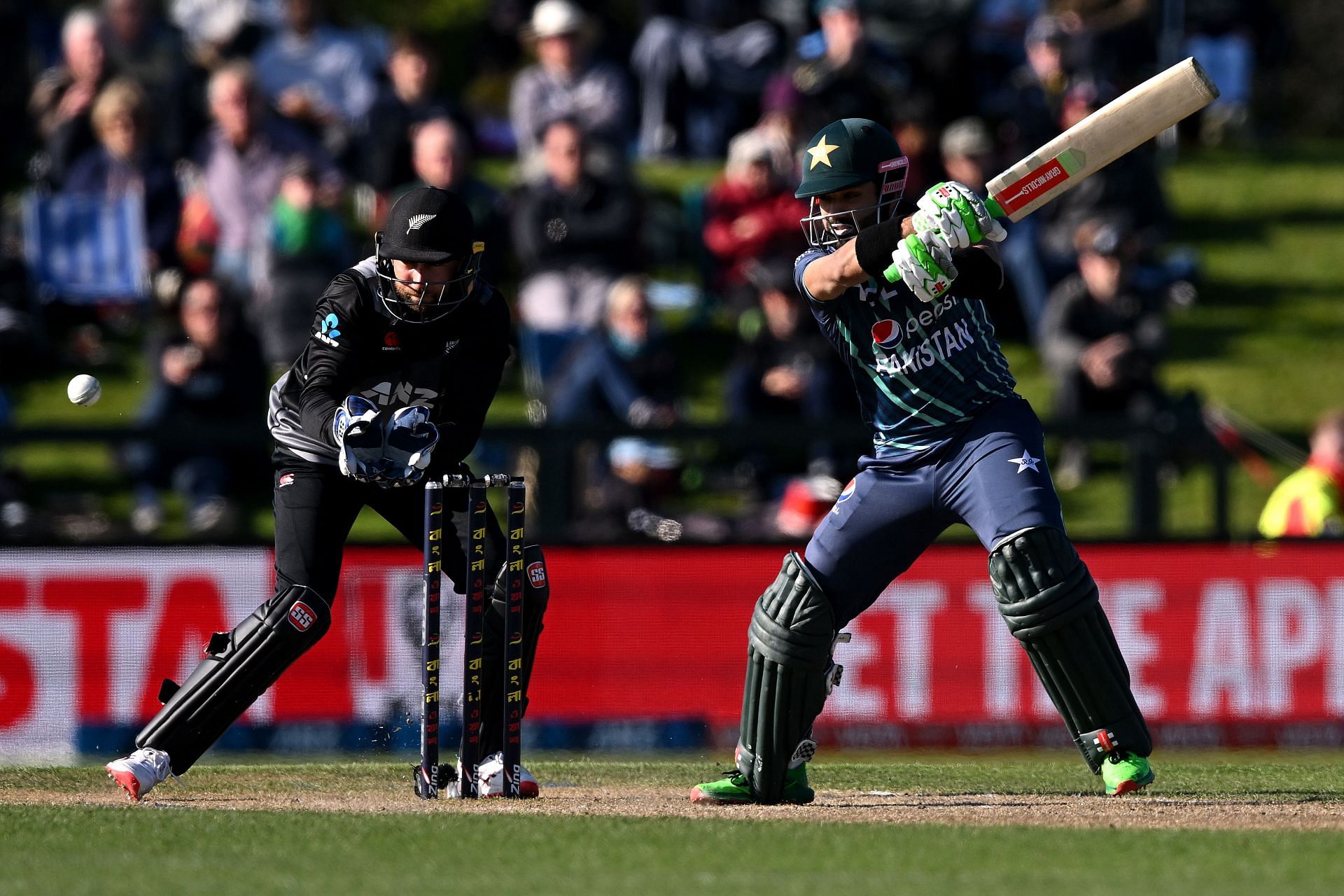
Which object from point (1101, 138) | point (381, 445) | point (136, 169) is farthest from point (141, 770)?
point (136, 169)

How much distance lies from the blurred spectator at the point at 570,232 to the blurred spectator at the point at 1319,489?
14.4 feet

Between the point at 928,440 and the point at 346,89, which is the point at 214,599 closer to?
the point at 928,440

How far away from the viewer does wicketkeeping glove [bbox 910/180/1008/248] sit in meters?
5.79

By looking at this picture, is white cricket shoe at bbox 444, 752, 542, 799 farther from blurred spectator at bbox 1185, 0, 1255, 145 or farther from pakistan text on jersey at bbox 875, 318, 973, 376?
blurred spectator at bbox 1185, 0, 1255, 145

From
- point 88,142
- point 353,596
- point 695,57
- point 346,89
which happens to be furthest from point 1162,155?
point 353,596

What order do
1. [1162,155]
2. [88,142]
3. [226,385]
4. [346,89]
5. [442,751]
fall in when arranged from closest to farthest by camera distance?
1. [442,751]
2. [226,385]
3. [88,142]
4. [346,89]
5. [1162,155]

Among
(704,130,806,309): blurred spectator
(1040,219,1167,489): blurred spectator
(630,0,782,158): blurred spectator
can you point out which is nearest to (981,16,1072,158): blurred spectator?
(1040,219,1167,489): blurred spectator

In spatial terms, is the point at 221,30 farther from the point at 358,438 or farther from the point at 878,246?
the point at 878,246

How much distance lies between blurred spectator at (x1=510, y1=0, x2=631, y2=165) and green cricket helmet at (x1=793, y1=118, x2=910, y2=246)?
7.55 m

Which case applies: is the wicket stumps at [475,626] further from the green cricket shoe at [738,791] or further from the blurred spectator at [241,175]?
the blurred spectator at [241,175]

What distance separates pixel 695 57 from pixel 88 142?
4.80 m

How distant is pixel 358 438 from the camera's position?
20.6 ft

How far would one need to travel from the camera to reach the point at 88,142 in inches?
523

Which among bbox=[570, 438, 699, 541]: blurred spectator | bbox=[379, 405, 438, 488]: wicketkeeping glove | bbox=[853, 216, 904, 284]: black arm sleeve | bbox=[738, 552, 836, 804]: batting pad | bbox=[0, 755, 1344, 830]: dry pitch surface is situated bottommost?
bbox=[0, 755, 1344, 830]: dry pitch surface
